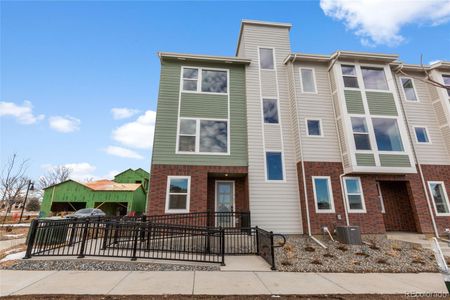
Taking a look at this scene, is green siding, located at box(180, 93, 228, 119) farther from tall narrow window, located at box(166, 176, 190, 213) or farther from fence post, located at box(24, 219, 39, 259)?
fence post, located at box(24, 219, 39, 259)

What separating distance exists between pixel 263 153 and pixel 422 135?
31.1 ft

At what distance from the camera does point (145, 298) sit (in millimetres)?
3764

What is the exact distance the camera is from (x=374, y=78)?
11898 millimetres

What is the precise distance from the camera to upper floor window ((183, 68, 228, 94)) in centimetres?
1186

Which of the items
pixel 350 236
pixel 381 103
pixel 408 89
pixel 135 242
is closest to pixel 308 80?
pixel 381 103

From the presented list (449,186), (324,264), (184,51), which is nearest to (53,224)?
(324,264)

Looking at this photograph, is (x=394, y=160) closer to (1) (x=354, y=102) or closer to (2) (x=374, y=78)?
(1) (x=354, y=102)

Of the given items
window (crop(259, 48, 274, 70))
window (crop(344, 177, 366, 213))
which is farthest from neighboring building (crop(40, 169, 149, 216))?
window (crop(344, 177, 366, 213))

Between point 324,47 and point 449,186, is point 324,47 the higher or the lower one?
the higher one

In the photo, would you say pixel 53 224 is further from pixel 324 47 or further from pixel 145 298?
pixel 324 47

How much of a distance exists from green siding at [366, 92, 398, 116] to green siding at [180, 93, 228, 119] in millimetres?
8031

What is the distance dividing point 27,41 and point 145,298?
50.0 feet

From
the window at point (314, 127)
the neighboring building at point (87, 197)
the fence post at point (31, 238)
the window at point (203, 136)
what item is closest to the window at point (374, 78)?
the window at point (314, 127)

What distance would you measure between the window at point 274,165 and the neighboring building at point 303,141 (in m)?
0.05
